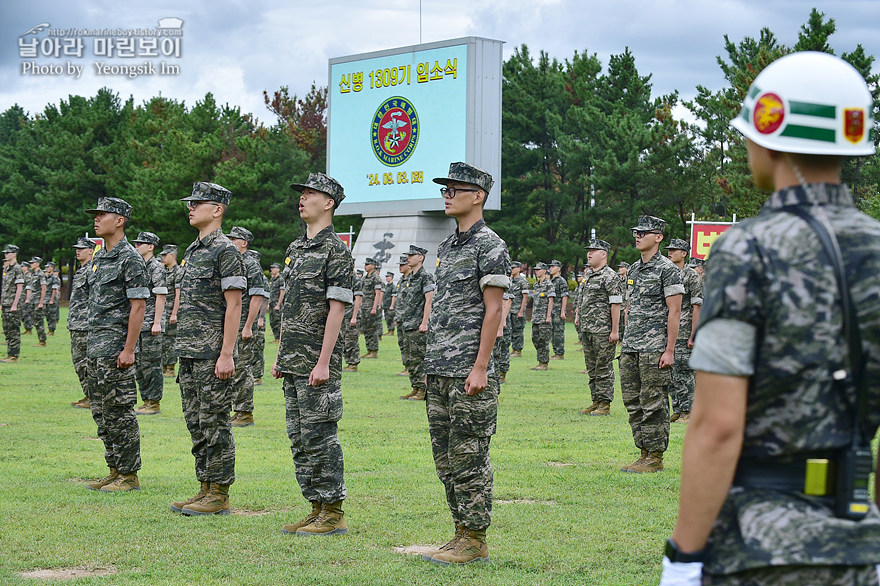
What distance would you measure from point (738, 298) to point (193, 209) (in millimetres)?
5479

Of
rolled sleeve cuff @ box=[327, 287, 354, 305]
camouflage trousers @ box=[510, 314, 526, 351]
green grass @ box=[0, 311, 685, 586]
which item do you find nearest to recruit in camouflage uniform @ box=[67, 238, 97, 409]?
green grass @ box=[0, 311, 685, 586]

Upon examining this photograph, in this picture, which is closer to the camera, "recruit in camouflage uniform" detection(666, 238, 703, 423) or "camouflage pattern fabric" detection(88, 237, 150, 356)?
"camouflage pattern fabric" detection(88, 237, 150, 356)

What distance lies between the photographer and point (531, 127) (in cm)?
4844

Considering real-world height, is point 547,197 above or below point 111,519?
above

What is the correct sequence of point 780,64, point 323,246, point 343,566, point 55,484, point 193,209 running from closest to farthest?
1. point 780,64
2. point 343,566
3. point 323,246
4. point 193,209
5. point 55,484

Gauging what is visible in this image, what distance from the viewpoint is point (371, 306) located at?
2198 cm

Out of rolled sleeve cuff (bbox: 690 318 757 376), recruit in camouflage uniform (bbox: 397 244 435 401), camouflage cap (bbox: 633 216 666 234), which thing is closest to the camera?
rolled sleeve cuff (bbox: 690 318 757 376)

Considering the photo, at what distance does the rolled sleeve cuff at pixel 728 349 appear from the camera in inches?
86.0

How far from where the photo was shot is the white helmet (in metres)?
2.26

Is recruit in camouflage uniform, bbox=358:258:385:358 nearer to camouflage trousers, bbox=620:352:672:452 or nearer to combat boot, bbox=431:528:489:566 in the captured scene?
camouflage trousers, bbox=620:352:672:452

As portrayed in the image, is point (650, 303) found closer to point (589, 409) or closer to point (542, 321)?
point (589, 409)

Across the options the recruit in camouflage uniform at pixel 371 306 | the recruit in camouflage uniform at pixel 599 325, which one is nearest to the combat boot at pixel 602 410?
the recruit in camouflage uniform at pixel 599 325

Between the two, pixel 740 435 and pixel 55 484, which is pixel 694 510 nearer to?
pixel 740 435

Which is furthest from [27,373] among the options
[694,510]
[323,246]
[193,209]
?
[694,510]
